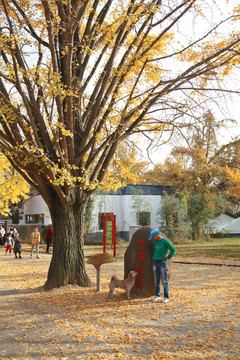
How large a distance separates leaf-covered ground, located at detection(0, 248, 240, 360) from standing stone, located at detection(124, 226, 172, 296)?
1.01 ft

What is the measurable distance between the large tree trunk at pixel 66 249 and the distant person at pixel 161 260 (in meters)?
2.43

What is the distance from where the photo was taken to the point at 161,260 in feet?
26.3

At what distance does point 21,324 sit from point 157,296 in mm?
3086

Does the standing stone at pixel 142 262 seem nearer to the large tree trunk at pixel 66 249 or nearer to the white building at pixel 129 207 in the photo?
the large tree trunk at pixel 66 249

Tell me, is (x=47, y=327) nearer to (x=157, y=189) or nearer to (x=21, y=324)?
(x=21, y=324)

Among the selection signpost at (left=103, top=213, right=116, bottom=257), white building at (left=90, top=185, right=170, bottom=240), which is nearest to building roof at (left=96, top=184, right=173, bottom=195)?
white building at (left=90, top=185, right=170, bottom=240)

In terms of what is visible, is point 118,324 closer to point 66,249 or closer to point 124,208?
point 66,249

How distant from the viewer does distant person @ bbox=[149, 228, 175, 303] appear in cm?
797

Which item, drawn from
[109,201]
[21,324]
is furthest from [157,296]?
[109,201]

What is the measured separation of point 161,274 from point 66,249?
9.34 feet

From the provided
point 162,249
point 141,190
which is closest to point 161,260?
point 162,249

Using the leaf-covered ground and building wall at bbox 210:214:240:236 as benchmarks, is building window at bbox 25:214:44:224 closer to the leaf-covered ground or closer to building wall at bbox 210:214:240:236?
building wall at bbox 210:214:240:236

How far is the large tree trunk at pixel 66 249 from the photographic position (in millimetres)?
9570

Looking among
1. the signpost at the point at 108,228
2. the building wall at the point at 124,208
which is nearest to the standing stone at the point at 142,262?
the signpost at the point at 108,228
